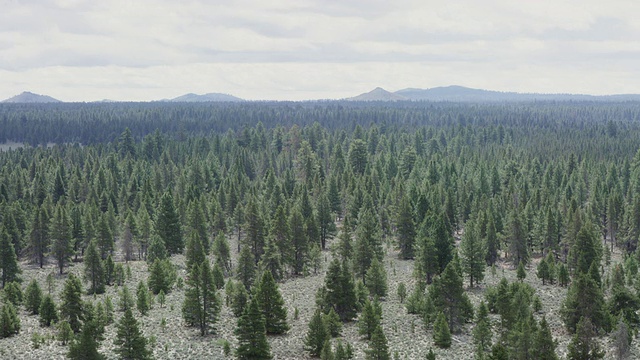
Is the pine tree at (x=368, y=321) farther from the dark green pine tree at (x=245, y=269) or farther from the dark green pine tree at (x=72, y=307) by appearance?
the dark green pine tree at (x=72, y=307)

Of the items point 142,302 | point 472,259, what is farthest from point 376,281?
point 142,302

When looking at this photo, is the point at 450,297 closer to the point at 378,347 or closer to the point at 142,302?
the point at 378,347

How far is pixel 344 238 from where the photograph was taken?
251 feet

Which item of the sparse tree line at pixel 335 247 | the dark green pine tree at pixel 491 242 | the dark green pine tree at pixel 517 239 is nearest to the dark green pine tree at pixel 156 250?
the sparse tree line at pixel 335 247

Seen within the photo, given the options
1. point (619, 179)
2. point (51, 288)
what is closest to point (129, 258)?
point (51, 288)

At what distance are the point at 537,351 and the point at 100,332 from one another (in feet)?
106

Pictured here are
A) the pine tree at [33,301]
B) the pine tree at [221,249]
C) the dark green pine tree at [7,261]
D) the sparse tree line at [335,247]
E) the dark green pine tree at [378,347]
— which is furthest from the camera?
the pine tree at [221,249]

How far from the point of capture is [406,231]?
85.9 meters

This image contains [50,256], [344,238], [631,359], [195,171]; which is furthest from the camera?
[195,171]

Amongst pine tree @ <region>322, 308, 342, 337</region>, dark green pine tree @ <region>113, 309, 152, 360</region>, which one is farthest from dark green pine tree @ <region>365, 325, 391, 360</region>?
dark green pine tree @ <region>113, 309, 152, 360</region>

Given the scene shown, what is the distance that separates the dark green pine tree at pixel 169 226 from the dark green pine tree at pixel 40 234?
14194mm

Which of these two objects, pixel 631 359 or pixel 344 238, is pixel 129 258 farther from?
pixel 631 359

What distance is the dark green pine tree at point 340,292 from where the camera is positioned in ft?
192

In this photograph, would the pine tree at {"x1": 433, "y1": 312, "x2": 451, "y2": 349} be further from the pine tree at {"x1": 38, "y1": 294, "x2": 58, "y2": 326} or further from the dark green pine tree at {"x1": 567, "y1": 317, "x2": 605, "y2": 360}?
the pine tree at {"x1": 38, "y1": 294, "x2": 58, "y2": 326}
